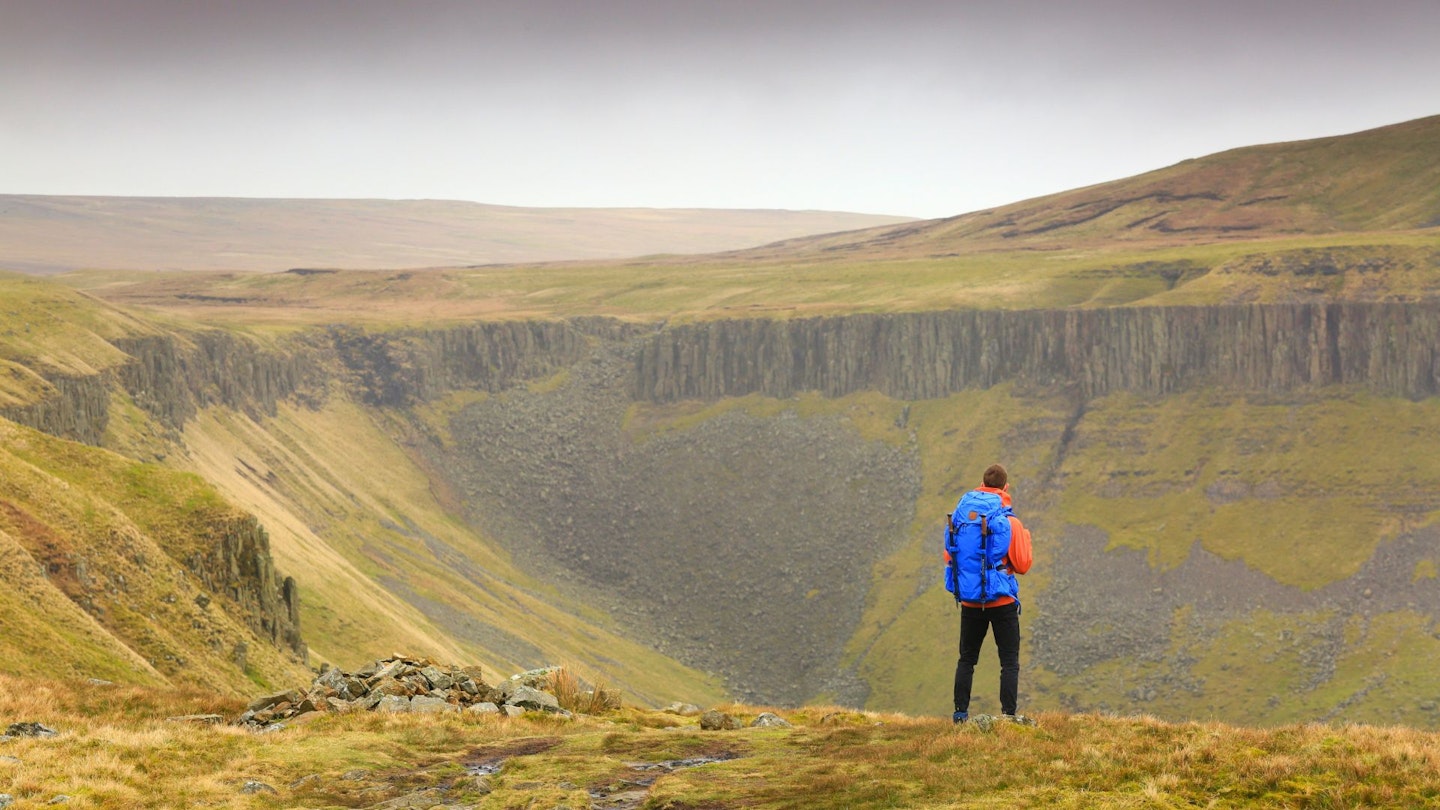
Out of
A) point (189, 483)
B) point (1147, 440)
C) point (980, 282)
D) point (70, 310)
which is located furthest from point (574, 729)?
point (980, 282)

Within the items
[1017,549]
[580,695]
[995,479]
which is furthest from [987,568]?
[580,695]

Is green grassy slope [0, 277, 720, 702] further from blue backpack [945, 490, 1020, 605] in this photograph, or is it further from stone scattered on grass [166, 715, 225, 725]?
blue backpack [945, 490, 1020, 605]

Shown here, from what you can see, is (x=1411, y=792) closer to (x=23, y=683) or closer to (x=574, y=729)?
(x=574, y=729)

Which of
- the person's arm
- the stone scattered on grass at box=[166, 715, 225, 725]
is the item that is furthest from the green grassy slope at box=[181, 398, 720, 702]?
A: the person's arm

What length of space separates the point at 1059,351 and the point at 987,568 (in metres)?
142

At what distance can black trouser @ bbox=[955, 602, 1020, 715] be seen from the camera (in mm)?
24141

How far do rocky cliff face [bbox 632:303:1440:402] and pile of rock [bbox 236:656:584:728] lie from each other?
130 m

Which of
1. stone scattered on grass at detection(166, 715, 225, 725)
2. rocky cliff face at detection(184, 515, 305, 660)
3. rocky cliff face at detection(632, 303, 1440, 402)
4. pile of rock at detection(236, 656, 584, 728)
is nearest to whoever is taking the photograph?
stone scattered on grass at detection(166, 715, 225, 725)

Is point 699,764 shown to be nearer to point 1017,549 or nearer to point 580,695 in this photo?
point 1017,549

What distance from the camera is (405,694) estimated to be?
100 feet

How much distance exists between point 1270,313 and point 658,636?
7654 centimetres

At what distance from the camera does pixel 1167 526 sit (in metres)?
134

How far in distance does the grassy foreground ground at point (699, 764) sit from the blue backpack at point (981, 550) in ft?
8.49

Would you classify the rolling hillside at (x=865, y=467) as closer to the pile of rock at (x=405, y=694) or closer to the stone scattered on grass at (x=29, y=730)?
the pile of rock at (x=405, y=694)
